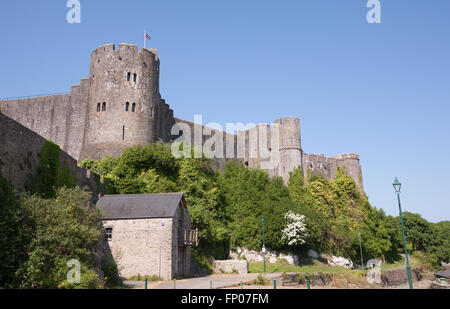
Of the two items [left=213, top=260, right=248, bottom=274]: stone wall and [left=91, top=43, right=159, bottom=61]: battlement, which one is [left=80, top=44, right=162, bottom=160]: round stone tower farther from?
[left=213, top=260, right=248, bottom=274]: stone wall

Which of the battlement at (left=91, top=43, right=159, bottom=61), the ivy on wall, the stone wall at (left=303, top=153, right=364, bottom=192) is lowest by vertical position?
the ivy on wall

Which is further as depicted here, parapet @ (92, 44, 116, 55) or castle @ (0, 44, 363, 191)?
parapet @ (92, 44, 116, 55)

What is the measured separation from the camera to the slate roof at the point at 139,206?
21.9m

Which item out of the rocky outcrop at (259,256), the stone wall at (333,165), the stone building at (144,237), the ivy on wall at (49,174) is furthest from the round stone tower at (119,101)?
the stone wall at (333,165)

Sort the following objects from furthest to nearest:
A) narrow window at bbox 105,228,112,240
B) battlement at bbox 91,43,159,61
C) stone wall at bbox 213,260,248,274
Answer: battlement at bbox 91,43,159,61
stone wall at bbox 213,260,248,274
narrow window at bbox 105,228,112,240

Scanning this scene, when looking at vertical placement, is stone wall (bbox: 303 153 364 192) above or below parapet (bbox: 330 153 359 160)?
below

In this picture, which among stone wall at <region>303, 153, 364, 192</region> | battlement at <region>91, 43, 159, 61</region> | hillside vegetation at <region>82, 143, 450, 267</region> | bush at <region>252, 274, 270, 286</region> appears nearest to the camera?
bush at <region>252, 274, 270, 286</region>

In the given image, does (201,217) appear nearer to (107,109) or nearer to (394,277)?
(107,109)

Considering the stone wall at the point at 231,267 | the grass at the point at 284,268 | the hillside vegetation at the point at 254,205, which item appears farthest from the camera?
the hillside vegetation at the point at 254,205

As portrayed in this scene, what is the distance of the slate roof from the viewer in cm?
2194

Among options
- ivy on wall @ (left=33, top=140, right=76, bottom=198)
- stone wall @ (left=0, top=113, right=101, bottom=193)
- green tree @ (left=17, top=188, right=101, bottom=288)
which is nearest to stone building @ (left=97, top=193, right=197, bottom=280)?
ivy on wall @ (left=33, top=140, right=76, bottom=198)

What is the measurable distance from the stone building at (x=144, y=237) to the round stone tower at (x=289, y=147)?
79.1 ft

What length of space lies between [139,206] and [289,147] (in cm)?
2641

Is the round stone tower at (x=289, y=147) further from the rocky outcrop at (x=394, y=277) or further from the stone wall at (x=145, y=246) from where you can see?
the stone wall at (x=145, y=246)
